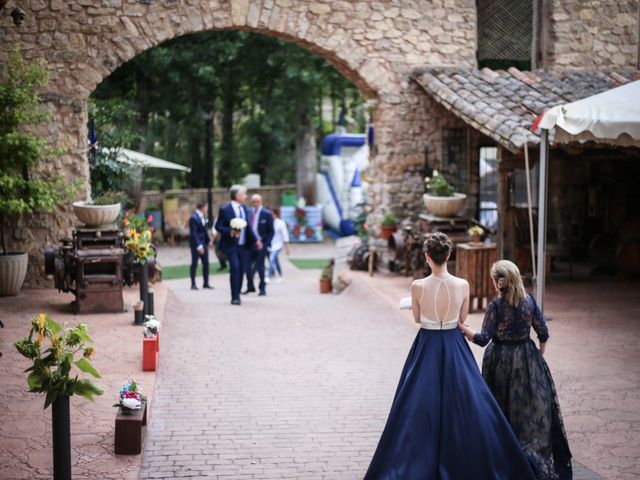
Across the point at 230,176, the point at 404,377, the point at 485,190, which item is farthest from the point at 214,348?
the point at 230,176

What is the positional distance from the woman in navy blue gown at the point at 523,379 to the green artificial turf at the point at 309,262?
15.6 meters

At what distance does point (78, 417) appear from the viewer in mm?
6852

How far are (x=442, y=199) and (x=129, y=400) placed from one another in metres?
7.84

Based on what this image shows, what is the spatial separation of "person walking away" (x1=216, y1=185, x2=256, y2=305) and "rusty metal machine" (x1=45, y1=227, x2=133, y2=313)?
1.92 metres

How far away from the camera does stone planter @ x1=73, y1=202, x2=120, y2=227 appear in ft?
37.0

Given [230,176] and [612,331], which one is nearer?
[612,331]

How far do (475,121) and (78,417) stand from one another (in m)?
7.50

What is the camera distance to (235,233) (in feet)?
41.8

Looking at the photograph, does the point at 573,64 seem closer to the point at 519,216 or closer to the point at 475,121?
the point at 519,216

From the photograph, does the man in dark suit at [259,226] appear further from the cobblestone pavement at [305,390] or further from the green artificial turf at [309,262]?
the green artificial turf at [309,262]

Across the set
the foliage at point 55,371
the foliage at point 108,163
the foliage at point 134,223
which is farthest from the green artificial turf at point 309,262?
the foliage at point 55,371

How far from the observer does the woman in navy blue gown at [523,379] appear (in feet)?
18.5

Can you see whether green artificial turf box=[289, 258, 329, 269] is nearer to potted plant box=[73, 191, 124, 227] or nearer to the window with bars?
the window with bars

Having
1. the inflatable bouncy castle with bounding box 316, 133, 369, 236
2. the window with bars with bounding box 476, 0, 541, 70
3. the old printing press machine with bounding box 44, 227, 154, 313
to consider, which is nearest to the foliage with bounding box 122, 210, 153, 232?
the old printing press machine with bounding box 44, 227, 154, 313
